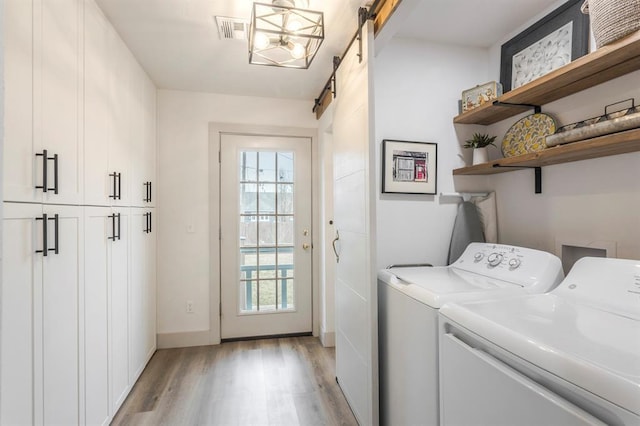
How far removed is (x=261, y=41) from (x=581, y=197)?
6.00 ft

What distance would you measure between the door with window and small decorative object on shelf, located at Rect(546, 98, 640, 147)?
2099 mm

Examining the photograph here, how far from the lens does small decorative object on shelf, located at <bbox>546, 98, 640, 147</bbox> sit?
1.17 m

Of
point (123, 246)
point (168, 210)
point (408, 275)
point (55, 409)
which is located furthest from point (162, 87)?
point (408, 275)

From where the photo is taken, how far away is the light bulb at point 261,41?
1.58 meters

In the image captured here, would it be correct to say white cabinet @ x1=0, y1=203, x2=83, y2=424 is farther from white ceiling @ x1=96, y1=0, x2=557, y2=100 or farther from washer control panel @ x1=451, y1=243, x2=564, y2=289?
washer control panel @ x1=451, y1=243, x2=564, y2=289

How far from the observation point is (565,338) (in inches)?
32.9

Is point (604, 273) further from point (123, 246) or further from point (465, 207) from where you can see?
point (123, 246)

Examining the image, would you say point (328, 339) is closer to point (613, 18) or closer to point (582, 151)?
point (582, 151)

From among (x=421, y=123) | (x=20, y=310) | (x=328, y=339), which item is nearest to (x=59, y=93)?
(x=20, y=310)

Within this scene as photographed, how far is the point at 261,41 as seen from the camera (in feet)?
5.31

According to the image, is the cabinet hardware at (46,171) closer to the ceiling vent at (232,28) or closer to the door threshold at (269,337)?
the ceiling vent at (232,28)

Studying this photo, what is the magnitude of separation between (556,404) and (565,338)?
184 mm

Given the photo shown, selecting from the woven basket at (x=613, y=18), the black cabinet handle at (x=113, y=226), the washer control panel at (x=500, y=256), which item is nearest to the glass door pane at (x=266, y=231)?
the black cabinet handle at (x=113, y=226)

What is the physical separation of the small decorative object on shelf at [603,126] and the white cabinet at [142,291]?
259 centimetres
